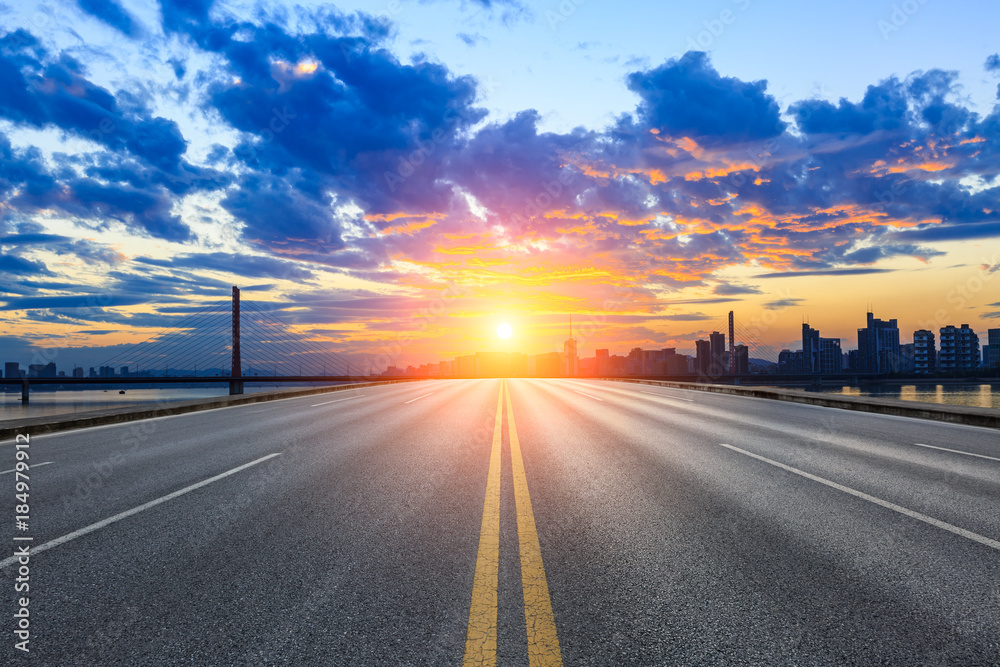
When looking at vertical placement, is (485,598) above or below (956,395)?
above

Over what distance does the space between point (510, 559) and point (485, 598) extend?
0.76 m

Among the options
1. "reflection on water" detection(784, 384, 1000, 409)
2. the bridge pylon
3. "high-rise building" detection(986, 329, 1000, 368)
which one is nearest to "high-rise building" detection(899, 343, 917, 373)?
"high-rise building" detection(986, 329, 1000, 368)

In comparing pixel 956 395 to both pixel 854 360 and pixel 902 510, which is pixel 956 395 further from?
pixel 854 360

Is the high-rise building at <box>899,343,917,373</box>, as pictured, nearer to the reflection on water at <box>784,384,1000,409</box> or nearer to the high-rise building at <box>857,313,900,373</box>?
the high-rise building at <box>857,313,900,373</box>

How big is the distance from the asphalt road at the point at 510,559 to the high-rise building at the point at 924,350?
222m

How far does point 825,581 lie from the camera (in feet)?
13.1

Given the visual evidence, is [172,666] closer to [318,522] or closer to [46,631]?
[46,631]

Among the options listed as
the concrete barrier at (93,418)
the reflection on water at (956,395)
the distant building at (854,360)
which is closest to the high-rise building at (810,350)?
the distant building at (854,360)

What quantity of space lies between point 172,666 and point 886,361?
678 ft

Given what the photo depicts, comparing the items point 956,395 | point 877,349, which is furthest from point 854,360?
point 956,395

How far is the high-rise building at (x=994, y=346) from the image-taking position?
151 meters

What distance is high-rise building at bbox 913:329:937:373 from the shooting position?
186375 mm

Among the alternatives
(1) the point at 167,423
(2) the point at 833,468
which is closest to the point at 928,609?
(2) the point at 833,468

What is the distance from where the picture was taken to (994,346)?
159 meters
